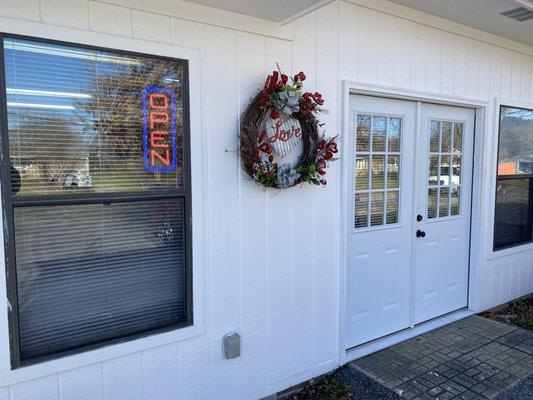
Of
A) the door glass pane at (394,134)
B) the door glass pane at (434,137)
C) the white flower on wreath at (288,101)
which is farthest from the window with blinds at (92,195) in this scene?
the door glass pane at (434,137)

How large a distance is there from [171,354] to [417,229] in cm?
243

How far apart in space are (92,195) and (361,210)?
207cm

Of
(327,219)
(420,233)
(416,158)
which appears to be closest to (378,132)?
(416,158)

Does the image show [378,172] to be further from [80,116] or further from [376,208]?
[80,116]

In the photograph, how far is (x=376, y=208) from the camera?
3375 millimetres

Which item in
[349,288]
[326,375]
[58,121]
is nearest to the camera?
[58,121]

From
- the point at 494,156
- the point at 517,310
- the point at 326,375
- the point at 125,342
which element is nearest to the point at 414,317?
the point at 326,375

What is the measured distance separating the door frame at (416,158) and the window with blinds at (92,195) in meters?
1.24

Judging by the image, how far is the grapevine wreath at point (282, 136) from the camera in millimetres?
2424

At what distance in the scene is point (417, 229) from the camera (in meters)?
3.66

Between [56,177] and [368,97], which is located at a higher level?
[368,97]

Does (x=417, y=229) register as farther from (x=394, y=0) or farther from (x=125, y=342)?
(x=125, y=342)

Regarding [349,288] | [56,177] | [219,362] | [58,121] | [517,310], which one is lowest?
[517,310]

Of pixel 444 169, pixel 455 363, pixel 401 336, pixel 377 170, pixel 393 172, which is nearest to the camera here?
pixel 455 363
